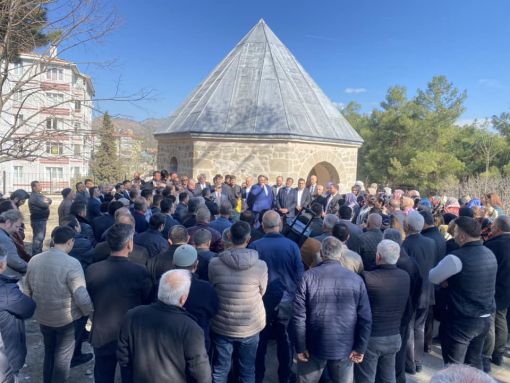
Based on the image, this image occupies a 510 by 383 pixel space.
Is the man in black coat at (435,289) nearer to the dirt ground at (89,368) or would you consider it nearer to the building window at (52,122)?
the dirt ground at (89,368)

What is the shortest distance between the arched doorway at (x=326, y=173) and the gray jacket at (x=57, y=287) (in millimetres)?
10597

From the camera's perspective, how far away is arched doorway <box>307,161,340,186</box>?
1371 cm

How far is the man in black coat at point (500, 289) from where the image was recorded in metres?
4.42

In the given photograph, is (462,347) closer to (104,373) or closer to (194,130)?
(104,373)

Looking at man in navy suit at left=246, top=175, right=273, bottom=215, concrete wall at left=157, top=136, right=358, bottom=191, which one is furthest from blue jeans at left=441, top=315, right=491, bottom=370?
concrete wall at left=157, top=136, right=358, bottom=191

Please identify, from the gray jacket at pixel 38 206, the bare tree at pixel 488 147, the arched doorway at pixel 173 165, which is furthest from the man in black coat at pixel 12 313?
the bare tree at pixel 488 147

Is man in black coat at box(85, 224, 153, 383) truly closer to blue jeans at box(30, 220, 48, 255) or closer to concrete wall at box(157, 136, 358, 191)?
blue jeans at box(30, 220, 48, 255)

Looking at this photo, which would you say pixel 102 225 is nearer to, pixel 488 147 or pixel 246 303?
pixel 246 303

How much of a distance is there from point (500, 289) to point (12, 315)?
16.6ft

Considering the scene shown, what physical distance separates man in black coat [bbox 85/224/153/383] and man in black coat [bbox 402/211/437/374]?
3037 mm

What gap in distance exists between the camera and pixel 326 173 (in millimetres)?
14664

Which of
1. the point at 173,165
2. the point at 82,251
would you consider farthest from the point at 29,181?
the point at 82,251

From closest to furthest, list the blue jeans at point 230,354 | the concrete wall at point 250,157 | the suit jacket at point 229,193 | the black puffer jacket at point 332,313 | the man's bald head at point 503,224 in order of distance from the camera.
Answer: the black puffer jacket at point 332,313 → the blue jeans at point 230,354 → the man's bald head at point 503,224 → the suit jacket at point 229,193 → the concrete wall at point 250,157

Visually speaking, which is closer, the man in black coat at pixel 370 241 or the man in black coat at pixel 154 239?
the man in black coat at pixel 154 239
